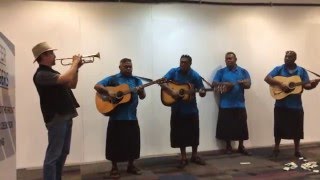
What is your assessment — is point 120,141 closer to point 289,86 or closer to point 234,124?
point 234,124

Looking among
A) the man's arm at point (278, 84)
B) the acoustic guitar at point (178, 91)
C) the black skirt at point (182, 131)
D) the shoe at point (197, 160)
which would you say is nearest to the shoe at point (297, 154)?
the man's arm at point (278, 84)

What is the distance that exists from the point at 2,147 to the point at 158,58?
3734mm

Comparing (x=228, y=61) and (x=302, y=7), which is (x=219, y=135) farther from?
(x=302, y=7)

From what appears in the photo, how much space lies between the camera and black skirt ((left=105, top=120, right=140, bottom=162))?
493cm

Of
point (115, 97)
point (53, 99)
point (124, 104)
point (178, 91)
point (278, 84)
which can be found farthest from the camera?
point (278, 84)

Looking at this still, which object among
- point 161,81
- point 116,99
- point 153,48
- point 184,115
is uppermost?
point 153,48

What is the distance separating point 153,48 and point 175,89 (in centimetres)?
113

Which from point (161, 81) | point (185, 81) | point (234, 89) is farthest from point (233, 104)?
point (161, 81)

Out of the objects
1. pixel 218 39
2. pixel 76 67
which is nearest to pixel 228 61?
pixel 218 39

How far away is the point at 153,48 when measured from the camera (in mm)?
6117

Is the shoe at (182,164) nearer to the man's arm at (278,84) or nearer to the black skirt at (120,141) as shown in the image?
the black skirt at (120,141)

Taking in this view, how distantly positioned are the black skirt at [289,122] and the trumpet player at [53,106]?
3.21 metres

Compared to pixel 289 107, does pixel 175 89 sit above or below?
above

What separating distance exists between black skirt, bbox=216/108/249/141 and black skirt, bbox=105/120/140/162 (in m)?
1.70
